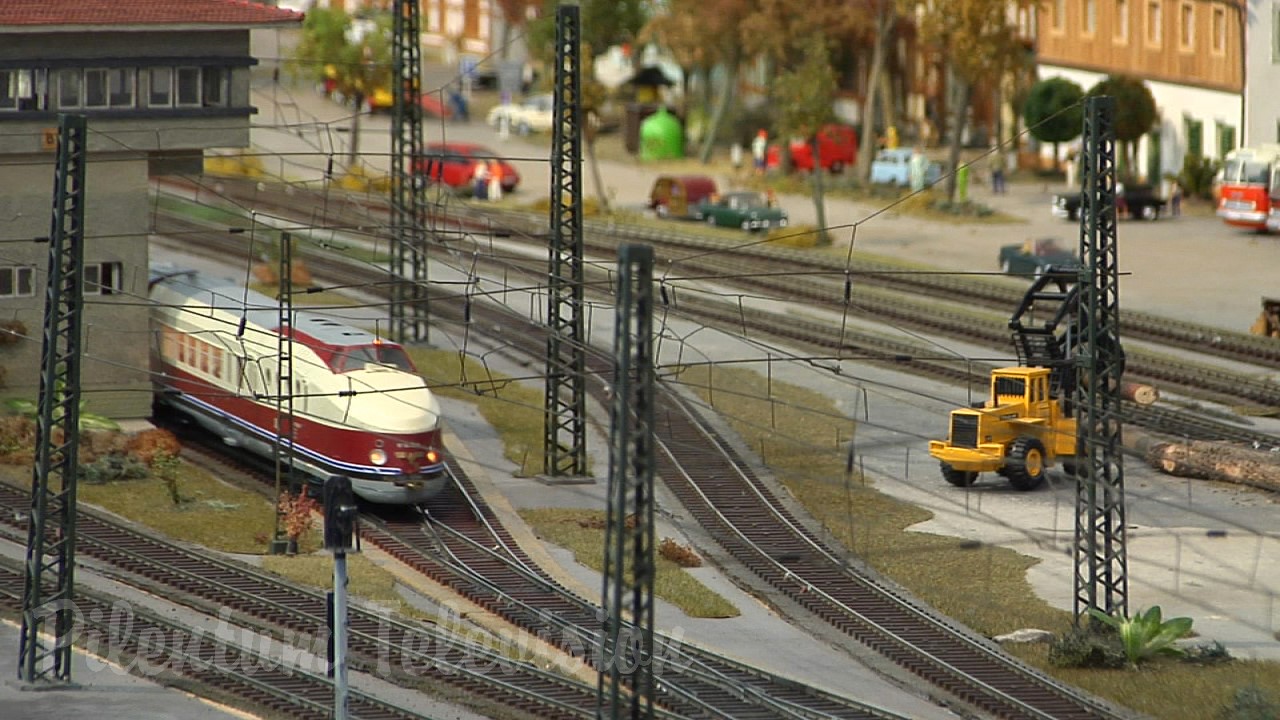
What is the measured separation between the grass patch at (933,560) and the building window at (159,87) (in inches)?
530

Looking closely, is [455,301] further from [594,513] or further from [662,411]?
[594,513]

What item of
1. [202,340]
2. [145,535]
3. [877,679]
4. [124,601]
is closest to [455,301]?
[202,340]

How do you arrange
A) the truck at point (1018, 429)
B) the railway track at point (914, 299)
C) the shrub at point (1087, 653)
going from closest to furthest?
the shrub at point (1087, 653), the truck at point (1018, 429), the railway track at point (914, 299)

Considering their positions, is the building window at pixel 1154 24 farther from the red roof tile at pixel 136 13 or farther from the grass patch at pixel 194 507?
the grass patch at pixel 194 507

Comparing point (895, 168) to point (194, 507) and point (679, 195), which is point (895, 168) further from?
point (194, 507)

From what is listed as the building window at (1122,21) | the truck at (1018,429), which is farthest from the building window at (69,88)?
the building window at (1122,21)

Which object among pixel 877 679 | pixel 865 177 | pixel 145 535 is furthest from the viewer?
pixel 865 177

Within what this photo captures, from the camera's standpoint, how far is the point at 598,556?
114 feet

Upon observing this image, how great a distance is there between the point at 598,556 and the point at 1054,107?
42.2m

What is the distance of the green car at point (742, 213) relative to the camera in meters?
66.9

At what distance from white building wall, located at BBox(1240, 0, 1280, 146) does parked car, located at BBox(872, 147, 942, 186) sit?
1188 cm

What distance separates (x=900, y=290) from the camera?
187ft

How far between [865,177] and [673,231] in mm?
14456

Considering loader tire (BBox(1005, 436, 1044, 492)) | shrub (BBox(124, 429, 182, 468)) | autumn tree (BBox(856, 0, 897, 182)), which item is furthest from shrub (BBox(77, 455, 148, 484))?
autumn tree (BBox(856, 0, 897, 182))
